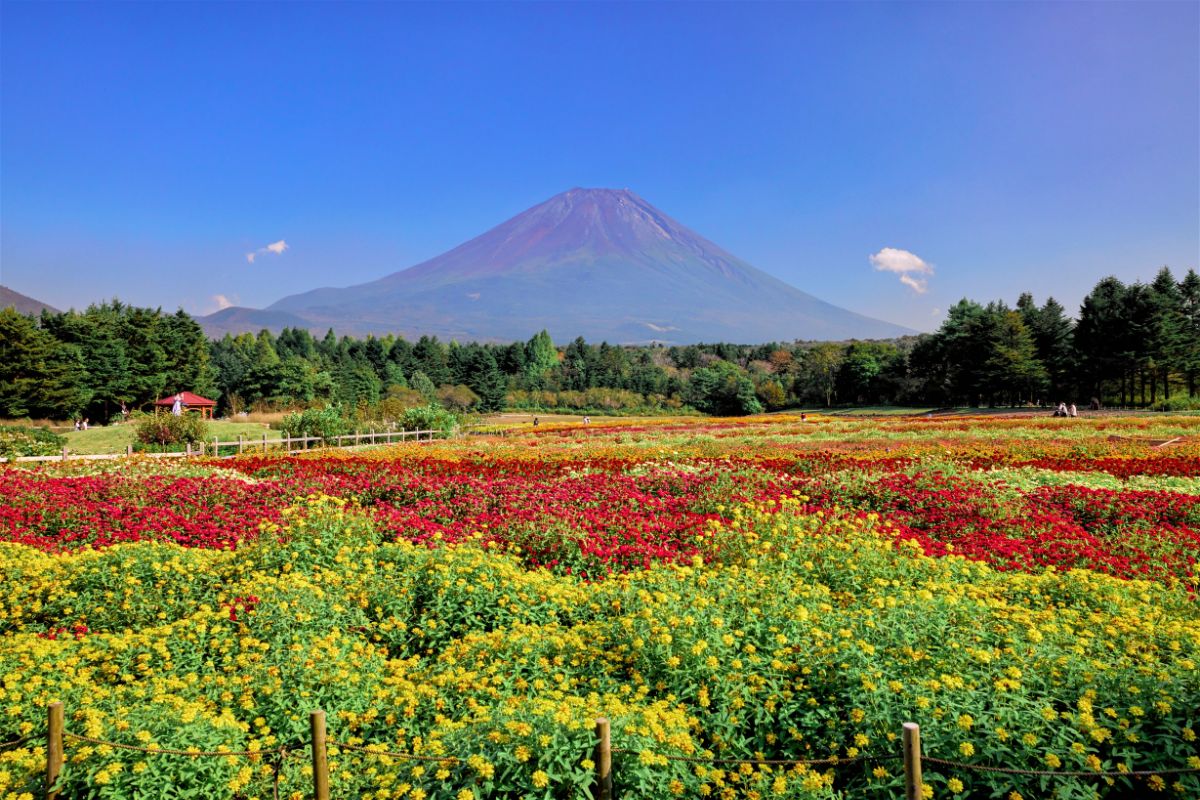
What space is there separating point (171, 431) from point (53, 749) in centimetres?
2453

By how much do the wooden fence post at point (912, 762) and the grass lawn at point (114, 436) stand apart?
84.7 feet

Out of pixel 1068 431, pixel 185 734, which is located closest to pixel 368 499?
pixel 185 734

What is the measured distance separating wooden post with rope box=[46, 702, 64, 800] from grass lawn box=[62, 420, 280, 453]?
2355 cm

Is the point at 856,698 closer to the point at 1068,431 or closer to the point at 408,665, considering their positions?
the point at 408,665

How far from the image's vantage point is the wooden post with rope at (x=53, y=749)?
3158 millimetres

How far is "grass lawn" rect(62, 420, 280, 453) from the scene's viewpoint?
27.3m

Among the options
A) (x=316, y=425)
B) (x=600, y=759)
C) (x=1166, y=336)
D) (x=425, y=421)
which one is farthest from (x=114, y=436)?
(x=1166, y=336)

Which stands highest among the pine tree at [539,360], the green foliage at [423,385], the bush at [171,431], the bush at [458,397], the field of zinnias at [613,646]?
the pine tree at [539,360]

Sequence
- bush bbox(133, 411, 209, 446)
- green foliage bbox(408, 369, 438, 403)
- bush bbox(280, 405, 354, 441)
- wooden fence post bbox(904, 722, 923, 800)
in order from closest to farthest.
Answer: wooden fence post bbox(904, 722, 923, 800) < bush bbox(133, 411, 209, 446) < bush bbox(280, 405, 354, 441) < green foliage bbox(408, 369, 438, 403)

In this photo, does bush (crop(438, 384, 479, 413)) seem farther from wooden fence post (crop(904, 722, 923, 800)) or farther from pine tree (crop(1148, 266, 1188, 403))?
wooden fence post (crop(904, 722, 923, 800))

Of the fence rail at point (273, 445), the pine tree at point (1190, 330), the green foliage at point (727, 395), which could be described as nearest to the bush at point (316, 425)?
the fence rail at point (273, 445)

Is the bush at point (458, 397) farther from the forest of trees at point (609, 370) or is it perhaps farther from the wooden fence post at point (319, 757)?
the wooden fence post at point (319, 757)

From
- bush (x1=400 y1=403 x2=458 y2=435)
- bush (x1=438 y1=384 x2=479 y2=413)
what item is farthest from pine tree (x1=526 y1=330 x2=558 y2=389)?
bush (x1=400 y1=403 x2=458 y2=435)

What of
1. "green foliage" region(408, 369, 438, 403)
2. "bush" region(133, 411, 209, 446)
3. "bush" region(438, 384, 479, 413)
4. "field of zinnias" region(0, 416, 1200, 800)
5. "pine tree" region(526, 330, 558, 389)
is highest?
"pine tree" region(526, 330, 558, 389)
